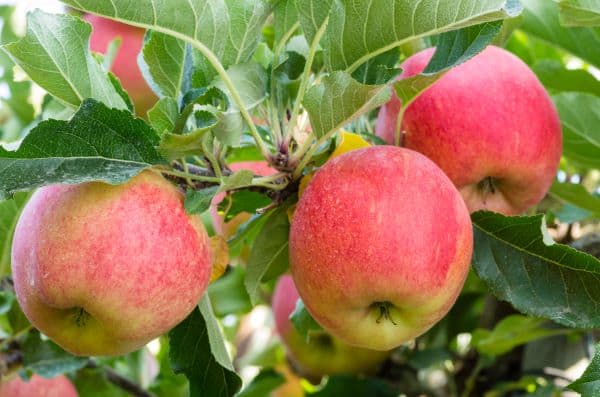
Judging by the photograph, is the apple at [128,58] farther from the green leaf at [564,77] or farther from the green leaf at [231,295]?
the green leaf at [564,77]

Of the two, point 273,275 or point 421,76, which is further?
point 273,275

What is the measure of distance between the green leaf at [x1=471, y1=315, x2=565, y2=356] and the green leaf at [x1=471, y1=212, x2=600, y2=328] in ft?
1.75

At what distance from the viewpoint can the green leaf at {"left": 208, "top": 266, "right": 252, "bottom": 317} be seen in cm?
231

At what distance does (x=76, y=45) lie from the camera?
4.00ft

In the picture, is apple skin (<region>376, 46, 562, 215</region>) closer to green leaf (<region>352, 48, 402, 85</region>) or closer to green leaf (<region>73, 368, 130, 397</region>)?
green leaf (<region>352, 48, 402, 85</region>)

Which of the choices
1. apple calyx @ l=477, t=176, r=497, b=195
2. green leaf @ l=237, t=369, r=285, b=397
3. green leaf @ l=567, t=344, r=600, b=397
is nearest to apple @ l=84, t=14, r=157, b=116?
green leaf @ l=237, t=369, r=285, b=397

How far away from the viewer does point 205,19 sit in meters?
1.18

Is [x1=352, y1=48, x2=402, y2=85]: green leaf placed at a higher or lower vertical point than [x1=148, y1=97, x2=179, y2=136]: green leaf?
lower

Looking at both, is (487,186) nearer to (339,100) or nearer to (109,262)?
(339,100)

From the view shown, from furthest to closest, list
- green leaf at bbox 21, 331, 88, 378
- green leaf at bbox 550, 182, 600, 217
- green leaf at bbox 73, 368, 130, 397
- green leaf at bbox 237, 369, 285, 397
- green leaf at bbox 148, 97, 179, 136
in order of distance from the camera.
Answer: green leaf at bbox 237, 369, 285, 397
green leaf at bbox 73, 368, 130, 397
green leaf at bbox 21, 331, 88, 378
green leaf at bbox 550, 182, 600, 217
green leaf at bbox 148, 97, 179, 136

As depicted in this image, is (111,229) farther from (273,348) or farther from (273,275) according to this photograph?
(273,348)

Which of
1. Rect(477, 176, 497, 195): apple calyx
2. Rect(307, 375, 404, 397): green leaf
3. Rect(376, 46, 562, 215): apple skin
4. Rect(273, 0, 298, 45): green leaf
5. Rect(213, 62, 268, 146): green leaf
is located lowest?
Rect(307, 375, 404, 397): green leaf

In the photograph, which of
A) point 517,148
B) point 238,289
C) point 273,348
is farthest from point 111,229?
point 273,348

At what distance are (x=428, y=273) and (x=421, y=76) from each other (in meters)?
0.30
